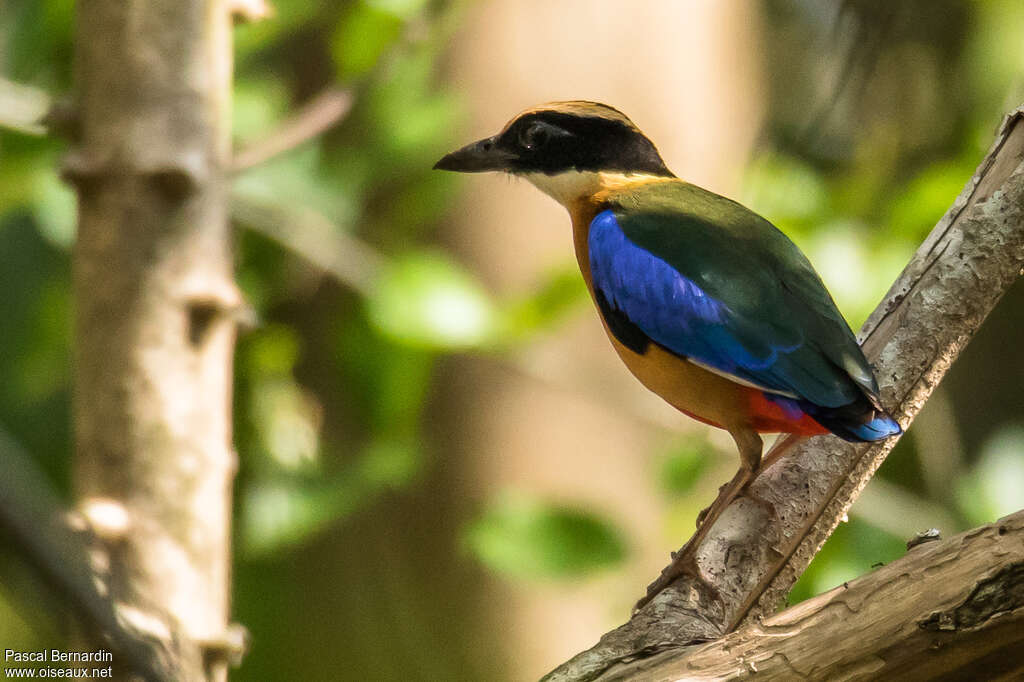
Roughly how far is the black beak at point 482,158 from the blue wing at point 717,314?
64 centimetres

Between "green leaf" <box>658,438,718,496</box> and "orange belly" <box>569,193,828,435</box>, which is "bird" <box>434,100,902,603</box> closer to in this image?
"orange belly" <box>569,193,828,435</box>

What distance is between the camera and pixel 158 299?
3229 millimetres

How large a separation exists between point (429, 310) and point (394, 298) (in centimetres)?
14

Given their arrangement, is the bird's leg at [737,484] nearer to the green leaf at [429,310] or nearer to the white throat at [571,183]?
the white throat at [571,183]

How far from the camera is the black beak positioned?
4.16 metres

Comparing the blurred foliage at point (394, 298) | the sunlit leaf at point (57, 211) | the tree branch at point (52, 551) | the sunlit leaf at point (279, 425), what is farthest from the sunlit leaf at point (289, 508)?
the tree branch at point (52, 551)

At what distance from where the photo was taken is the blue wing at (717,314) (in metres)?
3.03

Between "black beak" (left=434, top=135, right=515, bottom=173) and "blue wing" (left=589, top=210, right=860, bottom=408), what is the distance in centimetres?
64

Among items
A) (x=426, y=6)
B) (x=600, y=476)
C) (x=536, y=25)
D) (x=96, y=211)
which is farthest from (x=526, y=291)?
(x=96, y=211)

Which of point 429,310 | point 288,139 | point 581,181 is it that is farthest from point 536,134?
point 288,139

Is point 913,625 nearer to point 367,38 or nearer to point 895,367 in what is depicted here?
point 895,367

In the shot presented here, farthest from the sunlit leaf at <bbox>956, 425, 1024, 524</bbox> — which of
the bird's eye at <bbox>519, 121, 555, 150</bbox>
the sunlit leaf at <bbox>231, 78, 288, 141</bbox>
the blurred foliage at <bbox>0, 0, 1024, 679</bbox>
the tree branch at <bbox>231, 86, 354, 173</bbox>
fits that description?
the sunlit leaf at <bbox>231, 78, 288, 141</bbox>

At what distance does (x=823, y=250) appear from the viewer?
14.7 feet

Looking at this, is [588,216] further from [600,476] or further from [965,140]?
[600,476]
